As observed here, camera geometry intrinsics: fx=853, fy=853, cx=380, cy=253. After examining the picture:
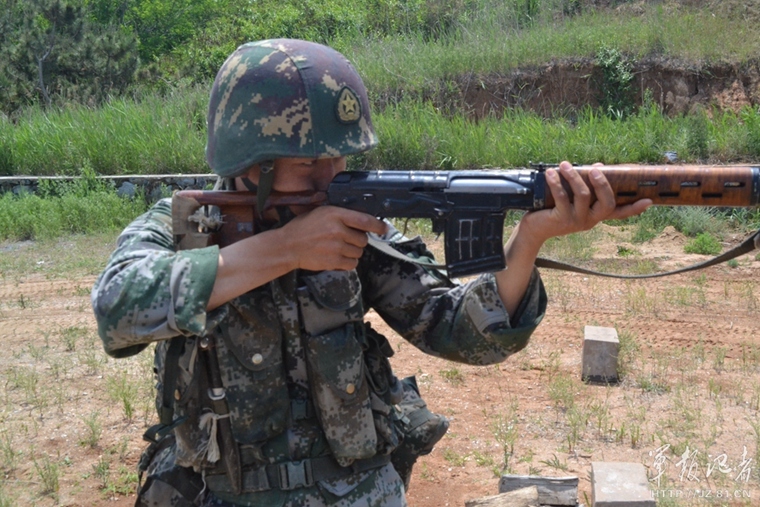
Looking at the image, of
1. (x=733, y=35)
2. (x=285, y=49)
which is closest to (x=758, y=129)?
(x=733, y=35)

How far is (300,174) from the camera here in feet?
8.77

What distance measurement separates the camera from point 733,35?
48.6 ft

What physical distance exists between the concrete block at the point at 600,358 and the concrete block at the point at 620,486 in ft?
5.31

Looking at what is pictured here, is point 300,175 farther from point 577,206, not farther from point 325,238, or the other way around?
point 577,206

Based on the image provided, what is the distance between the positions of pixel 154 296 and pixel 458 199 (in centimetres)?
94

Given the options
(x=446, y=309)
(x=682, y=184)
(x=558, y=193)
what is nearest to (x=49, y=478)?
(x=446, y=309)

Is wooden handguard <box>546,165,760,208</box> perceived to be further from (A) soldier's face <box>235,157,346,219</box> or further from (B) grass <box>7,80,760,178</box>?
(B) grass <box>7,80,760,178</box>

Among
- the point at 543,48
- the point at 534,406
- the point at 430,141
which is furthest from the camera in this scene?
the point at 543,48

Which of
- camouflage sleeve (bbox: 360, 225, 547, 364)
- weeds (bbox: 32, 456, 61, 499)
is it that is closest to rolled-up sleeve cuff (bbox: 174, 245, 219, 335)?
camouflage sleeve (bbox: 360, 225, 547, 364)

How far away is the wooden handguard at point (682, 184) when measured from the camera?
238cm

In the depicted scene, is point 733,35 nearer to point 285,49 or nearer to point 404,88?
point 404,88

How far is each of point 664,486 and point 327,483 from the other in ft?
7.80

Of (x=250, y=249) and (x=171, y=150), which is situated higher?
(x=250, y=249)

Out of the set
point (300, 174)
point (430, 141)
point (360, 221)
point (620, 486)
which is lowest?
point (430, 141)
